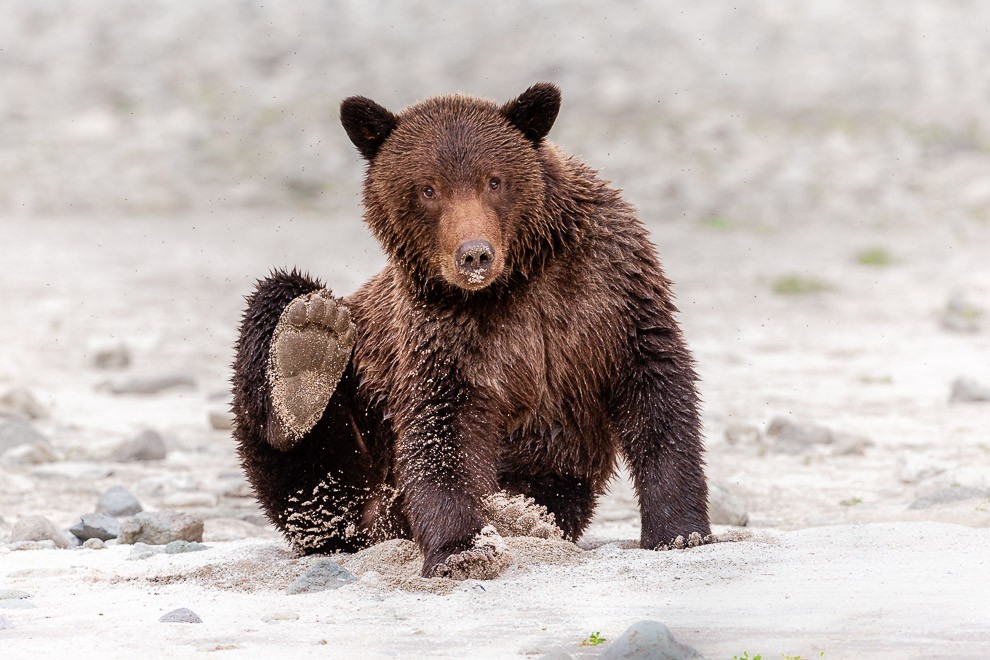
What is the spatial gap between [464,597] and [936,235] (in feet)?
46.0

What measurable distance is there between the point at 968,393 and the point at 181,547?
5.72 metres

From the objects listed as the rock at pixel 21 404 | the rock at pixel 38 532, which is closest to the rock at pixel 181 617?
the rock at pixel 38 532

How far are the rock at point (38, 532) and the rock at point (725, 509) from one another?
3015mm

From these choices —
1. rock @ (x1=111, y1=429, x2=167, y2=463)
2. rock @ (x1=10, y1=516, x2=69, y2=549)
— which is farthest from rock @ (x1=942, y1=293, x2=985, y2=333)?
rock @ (x1=10, y1=516, x2=69, y2=549)

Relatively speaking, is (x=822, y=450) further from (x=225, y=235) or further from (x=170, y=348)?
(x=225, y=235)

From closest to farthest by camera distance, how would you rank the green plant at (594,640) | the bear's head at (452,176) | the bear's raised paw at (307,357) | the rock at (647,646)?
1. the rock at (647,646)
2. the green plant at (594,640)
3. the bear's head at (452,176)
4. the bear's raised paw at (307,357)

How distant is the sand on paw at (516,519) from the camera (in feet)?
20.5

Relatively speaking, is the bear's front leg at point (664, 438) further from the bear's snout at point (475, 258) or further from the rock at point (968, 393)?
the rock at point (968, 393)

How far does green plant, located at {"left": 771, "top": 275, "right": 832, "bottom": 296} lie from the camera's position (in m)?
15.2

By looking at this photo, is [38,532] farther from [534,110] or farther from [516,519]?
[534,110]

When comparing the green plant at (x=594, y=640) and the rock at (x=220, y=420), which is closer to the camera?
the green plant at (x=594, y=640)

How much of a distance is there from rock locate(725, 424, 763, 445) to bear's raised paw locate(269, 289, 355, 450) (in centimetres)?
366

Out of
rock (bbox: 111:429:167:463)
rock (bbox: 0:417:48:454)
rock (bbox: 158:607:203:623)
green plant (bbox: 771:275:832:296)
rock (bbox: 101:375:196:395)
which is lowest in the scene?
rock (bbox: 158:607:203:623)

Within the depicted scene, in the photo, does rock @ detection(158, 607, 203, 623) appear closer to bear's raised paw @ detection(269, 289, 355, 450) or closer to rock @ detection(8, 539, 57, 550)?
bear's raised paw @ detection(269, 289, 355, 450)
